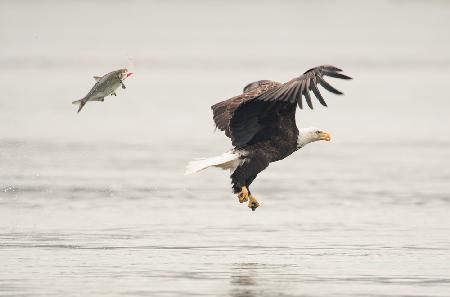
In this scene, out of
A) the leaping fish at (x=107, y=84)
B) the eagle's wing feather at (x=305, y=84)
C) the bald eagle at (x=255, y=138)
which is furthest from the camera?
the bald eagle at (x=255, y=138)

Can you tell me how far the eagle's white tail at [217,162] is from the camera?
11.1 meters

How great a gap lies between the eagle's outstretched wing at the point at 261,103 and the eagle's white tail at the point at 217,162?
0.38 feet

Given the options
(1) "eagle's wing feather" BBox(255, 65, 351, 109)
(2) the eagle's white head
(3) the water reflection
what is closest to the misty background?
(3) the water reflection

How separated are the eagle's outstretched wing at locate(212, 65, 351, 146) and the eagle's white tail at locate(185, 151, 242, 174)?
0.12 m

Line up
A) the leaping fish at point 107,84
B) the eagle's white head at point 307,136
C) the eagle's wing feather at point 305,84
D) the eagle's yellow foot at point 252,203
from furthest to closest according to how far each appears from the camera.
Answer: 1. the eagle's white head at point 307,136
2. the eagle's yellow foot at point 252,203
3. the eagle's wing feather at point 305,84
4. the leaping fish at point 107,84

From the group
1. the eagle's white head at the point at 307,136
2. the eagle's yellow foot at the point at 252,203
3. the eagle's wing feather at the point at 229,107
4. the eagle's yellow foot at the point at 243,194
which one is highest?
the eagle's wing feather at the point at 229,107

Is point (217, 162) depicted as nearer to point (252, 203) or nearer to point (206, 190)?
point (252, 203)

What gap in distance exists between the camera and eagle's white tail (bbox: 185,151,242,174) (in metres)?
11.1

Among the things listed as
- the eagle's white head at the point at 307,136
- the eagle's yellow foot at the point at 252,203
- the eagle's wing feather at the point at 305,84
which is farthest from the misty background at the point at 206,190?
the eagle's wing feather at the point at 305,84

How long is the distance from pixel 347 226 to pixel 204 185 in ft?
9.99

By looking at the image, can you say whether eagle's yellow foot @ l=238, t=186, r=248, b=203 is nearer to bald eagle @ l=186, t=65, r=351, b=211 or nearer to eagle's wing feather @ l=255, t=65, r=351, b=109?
bald eagle @ l=186, t=65, r=351, b=211

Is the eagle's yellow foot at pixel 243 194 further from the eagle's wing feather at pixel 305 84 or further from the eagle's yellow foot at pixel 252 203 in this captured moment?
the eagle's wing feather at pixel 305 84

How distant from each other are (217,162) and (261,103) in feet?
1.79

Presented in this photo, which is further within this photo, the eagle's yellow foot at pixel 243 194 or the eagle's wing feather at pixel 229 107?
the eagle's wing feather at pixel 229 107
